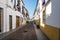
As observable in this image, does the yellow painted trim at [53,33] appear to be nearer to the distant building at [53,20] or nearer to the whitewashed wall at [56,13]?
the distant building at [53,20]

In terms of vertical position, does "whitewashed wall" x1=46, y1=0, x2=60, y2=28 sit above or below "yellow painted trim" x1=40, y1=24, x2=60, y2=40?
above

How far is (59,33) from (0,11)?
32.3ft

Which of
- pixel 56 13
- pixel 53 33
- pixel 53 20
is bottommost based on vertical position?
pixel 53 33

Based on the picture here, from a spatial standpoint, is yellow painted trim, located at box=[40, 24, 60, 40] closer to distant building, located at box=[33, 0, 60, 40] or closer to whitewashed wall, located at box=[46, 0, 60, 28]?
distant building, located at box=[33, 0, 60, 40]

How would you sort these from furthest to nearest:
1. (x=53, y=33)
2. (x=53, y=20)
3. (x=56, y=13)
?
(x=53, y=20)
(x=53, y=33)
(x=56, y=13)

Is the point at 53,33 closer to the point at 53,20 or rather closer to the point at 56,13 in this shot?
the point at 53,20

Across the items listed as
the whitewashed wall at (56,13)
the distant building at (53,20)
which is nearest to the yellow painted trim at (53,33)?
the distant building at (53,20)

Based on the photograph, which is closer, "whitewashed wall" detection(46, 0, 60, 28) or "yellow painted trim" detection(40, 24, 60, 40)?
"yellow painted trim" detection(40, 24, 60, 40)

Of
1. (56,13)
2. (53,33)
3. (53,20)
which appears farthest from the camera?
(53,20)

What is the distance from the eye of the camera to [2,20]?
14078 millimetres

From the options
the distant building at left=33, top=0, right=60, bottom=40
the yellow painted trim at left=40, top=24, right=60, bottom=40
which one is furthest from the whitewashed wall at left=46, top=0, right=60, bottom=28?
the yellow painted trim at left=40, top=24, right=60, bottom=40

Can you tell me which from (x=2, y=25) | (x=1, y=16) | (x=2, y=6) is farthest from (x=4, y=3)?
(x=2, y=25)

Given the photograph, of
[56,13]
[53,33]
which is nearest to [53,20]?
[53,33]

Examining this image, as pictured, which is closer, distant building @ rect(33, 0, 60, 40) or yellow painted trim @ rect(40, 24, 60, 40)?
yellow painted trim @ rect(40, 24, 60, 40)
